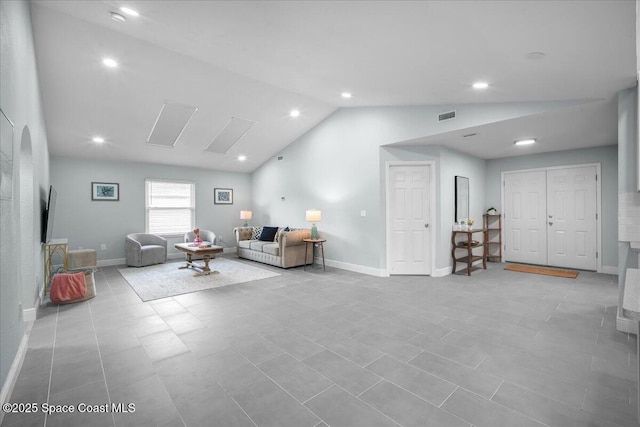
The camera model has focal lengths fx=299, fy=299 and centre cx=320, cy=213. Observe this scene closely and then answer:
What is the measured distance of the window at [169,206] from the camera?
24.5ft

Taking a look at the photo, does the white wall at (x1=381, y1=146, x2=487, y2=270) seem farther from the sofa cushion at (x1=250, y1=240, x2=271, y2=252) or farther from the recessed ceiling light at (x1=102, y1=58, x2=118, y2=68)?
the recessed ceiling light at (x1=102, y1=58, x2=118, y2=68)

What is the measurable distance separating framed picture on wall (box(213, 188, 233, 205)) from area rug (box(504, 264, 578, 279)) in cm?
715

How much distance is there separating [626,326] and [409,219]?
3021 millimetres

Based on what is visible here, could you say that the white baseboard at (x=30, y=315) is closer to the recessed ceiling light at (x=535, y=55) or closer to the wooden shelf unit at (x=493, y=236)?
the recessed ceiling light at (x=535, y=55)

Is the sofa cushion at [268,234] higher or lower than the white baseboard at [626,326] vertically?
higher

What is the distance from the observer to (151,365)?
2.32 meters

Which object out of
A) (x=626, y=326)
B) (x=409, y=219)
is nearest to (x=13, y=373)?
(x=409, y=219)

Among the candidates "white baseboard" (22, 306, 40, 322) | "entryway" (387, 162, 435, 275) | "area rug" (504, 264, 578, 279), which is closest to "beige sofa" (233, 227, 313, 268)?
"entryway" (387, 162, 435, 275)

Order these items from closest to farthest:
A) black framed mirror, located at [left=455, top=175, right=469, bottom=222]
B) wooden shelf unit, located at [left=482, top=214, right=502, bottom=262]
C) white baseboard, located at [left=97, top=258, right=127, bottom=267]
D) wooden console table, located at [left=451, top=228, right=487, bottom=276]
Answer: wooden console table, located at [left=451, top=228, right=487, bottom=276] < black framed mirror, located at [left=455, top=175, right=469, bottom=222] < white baseboard, located at [left=97, top=258, right=127, bottom=267] < wooden shelf unit, located at [left=482, top=214, right=502, bottom=262]

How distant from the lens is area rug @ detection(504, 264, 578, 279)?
17.8ft

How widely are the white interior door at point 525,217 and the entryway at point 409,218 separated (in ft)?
8.62

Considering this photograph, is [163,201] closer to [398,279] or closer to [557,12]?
[398,279]

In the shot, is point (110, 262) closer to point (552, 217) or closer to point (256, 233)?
point (256, 233)

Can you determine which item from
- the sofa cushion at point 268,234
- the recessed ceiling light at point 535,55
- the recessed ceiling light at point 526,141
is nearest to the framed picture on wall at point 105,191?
the sofa cushion at point 268,234
